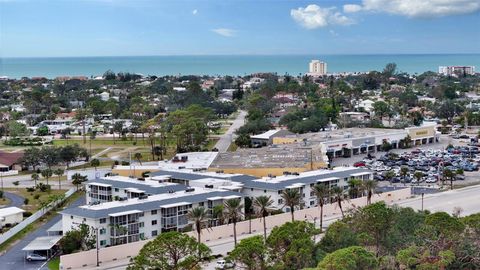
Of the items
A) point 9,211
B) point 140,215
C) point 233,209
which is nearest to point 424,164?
point 233,209

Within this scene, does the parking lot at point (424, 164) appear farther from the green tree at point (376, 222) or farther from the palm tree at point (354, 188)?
the green tree at point (376, 222)

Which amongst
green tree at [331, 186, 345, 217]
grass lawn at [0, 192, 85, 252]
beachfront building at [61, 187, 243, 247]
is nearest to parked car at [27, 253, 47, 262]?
beachfront building at [61, 187, 243, 247]

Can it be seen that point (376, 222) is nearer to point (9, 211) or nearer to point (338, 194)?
point (338, 194)

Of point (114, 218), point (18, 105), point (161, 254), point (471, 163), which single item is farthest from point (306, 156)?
point (18, 105)

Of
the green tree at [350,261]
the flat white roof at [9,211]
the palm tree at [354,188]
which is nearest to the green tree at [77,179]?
the flat white roof at [9,211]

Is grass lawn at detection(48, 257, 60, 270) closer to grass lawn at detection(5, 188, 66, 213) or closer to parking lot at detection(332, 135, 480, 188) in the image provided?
grass lawn at detection(5, 188, 66, 213)

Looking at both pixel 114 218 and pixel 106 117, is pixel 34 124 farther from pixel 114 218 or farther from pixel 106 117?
pixel 114 218
